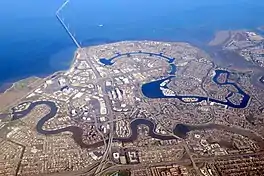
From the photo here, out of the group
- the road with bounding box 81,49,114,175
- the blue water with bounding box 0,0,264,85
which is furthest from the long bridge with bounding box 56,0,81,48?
the road with bounding box 81,49,114,175

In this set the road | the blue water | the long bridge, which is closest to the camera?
the road

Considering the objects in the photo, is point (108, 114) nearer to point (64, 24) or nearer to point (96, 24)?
point (96, 24)

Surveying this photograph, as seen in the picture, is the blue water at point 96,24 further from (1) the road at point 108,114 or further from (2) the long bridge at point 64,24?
(1) the road at point 108,114

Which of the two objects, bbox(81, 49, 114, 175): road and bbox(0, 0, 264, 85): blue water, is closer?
bbox(81, 49, 114, 175): road

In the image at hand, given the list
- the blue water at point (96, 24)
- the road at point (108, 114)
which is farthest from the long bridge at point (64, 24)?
the road at point (108, 114)

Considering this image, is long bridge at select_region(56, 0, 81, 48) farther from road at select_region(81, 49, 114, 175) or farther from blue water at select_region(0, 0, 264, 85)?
road at select_region(81, 49, 114, 175)

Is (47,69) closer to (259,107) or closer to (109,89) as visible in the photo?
(109,89)

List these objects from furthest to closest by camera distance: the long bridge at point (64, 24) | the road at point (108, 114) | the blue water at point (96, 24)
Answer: the long bridge at point (64, 24) < the blue water at point (96, 24) < the road at point (108, 114)

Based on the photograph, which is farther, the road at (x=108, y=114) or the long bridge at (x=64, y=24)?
the long bridge at (x=64, y=24)

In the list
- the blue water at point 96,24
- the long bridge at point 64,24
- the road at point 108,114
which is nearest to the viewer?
the road at point 108,114
